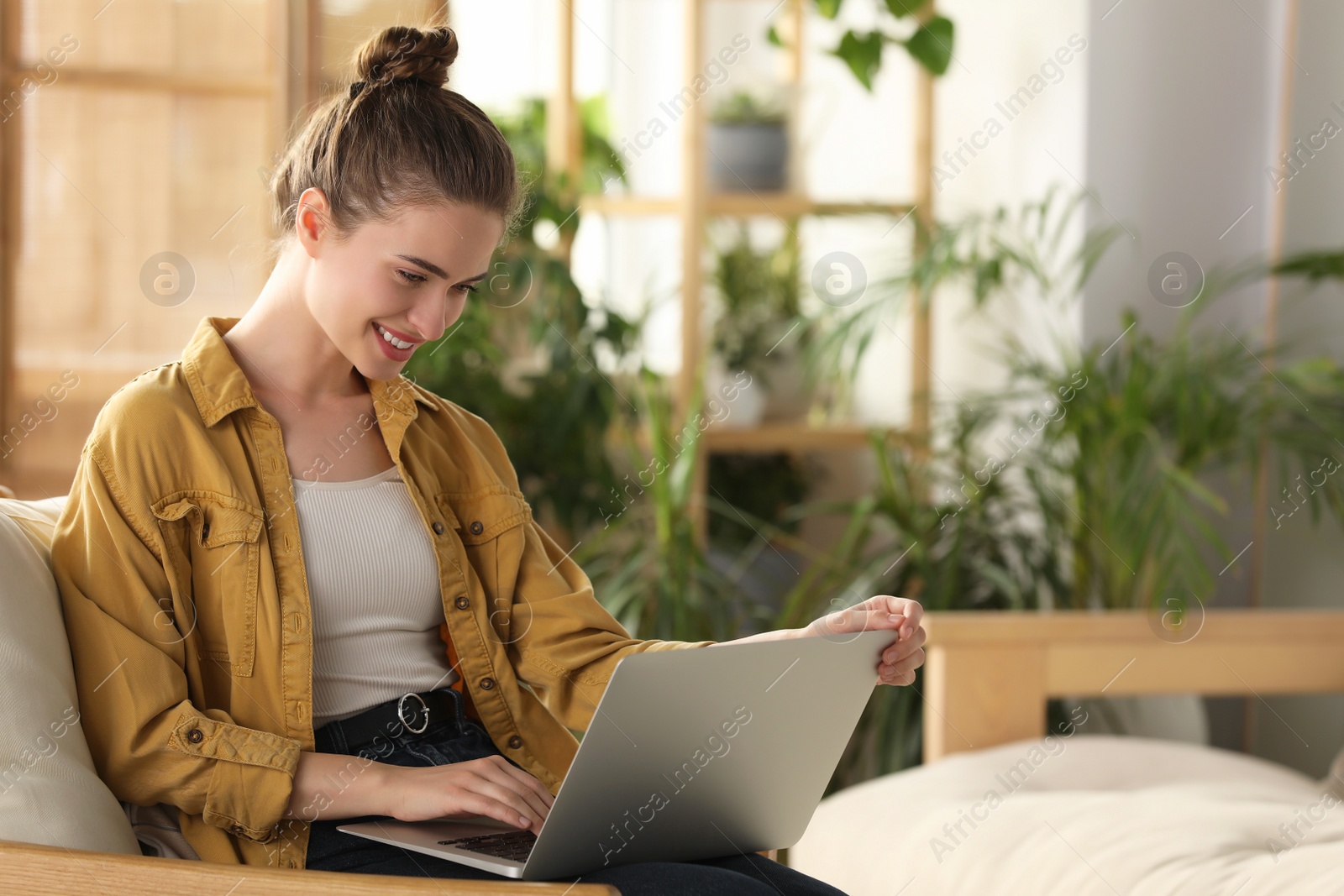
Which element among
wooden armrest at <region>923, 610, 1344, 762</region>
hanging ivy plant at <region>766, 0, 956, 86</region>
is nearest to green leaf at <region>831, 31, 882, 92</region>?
hanging ivy plant at <region>766, 0, 956, 86</region>

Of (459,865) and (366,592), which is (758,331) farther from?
(459,865)

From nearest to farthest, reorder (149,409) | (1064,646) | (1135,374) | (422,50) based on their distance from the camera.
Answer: (149,409) < (422,50) < (1064,646) < (1135,374)

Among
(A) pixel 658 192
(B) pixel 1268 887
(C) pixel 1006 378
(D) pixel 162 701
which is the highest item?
(A) pixel 658 192

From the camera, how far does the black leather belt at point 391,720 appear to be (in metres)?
1.08

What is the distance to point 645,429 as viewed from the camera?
9.01 feet

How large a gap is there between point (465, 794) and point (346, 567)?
0.78 feet

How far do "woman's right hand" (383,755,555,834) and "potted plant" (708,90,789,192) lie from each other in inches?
80.2

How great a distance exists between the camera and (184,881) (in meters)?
0.86

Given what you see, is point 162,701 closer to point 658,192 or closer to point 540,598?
point 540,598

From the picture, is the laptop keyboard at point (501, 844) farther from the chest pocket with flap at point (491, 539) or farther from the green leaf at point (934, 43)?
the green leaf at point (934, 43)

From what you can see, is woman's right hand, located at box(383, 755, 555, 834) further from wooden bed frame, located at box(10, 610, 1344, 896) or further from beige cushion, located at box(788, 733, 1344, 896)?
wooden bed frame, located at box(10, 610, 1344, 896)

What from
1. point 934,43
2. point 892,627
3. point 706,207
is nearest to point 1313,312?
point 934,43

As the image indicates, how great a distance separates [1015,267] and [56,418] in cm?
189

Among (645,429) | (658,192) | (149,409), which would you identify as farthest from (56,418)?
Result: (658,192)
